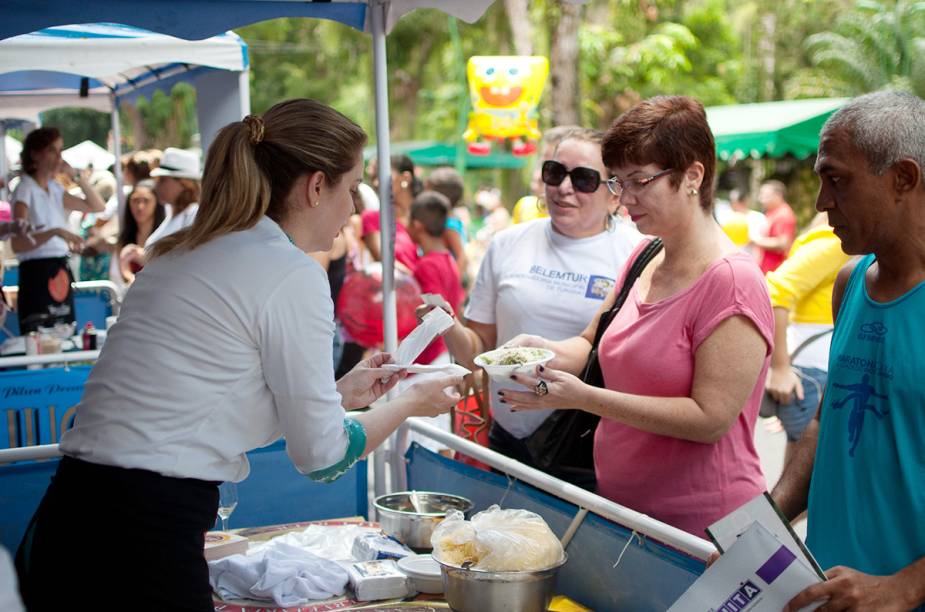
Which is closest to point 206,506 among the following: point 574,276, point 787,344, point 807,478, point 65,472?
point 65,472

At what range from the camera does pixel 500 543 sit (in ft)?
8.16

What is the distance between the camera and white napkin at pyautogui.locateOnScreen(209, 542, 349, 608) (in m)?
2.76

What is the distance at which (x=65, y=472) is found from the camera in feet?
6.71

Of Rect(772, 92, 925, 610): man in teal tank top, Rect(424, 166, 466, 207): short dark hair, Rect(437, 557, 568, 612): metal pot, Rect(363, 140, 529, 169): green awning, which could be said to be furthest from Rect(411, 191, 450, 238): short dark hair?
Rect(363, 140, 529, 169): green awning

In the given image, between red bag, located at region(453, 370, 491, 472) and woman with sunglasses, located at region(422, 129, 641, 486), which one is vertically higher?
woman with sunglasses, located at region(422, 129, 641, 486)

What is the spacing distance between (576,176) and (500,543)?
4.93 feet

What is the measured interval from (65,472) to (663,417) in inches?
57.9

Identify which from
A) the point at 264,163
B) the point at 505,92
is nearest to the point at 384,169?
the point at 264,163

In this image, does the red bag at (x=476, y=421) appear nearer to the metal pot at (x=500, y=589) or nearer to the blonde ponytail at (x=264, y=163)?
the metal pot at (x=500, y=589)

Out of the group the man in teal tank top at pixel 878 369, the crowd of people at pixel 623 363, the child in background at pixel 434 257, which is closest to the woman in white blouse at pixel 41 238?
the child in background at pixel 434 257

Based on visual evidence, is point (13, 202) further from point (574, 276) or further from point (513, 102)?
point (574, 276)

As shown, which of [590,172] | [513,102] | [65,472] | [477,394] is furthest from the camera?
[513,102]

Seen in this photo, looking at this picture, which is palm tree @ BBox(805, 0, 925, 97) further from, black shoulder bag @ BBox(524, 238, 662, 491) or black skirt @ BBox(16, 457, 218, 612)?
black skirt @ BBox(16, 457, 218, 612)

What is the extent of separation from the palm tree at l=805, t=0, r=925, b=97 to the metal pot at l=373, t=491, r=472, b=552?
24134 mm
